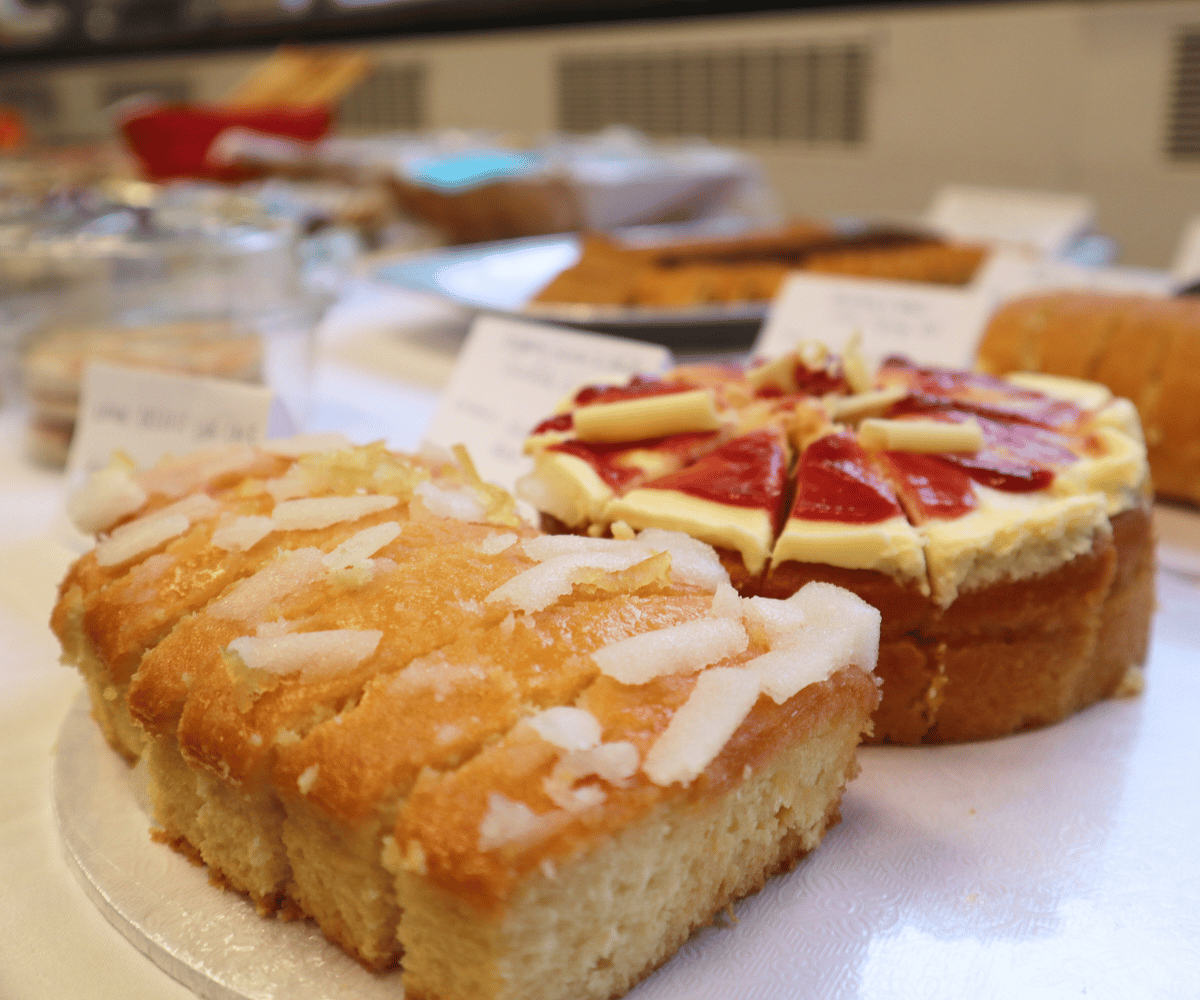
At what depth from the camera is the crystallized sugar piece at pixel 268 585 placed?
975 mm

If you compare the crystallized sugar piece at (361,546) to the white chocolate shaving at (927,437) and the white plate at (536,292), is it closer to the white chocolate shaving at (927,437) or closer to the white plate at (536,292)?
the white chocolate shaving at (927,437)

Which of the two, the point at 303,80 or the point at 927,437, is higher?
the point at 303,80

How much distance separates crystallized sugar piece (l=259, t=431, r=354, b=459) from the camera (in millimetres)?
1276

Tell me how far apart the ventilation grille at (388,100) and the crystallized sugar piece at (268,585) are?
5242mm

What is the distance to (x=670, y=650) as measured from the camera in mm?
881

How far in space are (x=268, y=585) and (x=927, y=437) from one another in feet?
2.47

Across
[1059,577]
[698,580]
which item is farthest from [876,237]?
[698,580]

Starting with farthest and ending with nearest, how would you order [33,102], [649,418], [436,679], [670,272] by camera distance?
[33,102]
[670,272]
[649,418]
[436,679]

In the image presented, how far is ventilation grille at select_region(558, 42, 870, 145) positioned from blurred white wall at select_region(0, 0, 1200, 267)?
48mm

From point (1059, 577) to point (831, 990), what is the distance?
21.5 inches

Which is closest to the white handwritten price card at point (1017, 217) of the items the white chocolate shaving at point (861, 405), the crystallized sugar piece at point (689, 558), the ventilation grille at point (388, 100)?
the white chocolate shaving at point (861, 405)

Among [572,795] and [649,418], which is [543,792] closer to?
[572,795]

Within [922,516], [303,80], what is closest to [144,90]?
[303,80]

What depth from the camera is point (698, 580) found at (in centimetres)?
101
